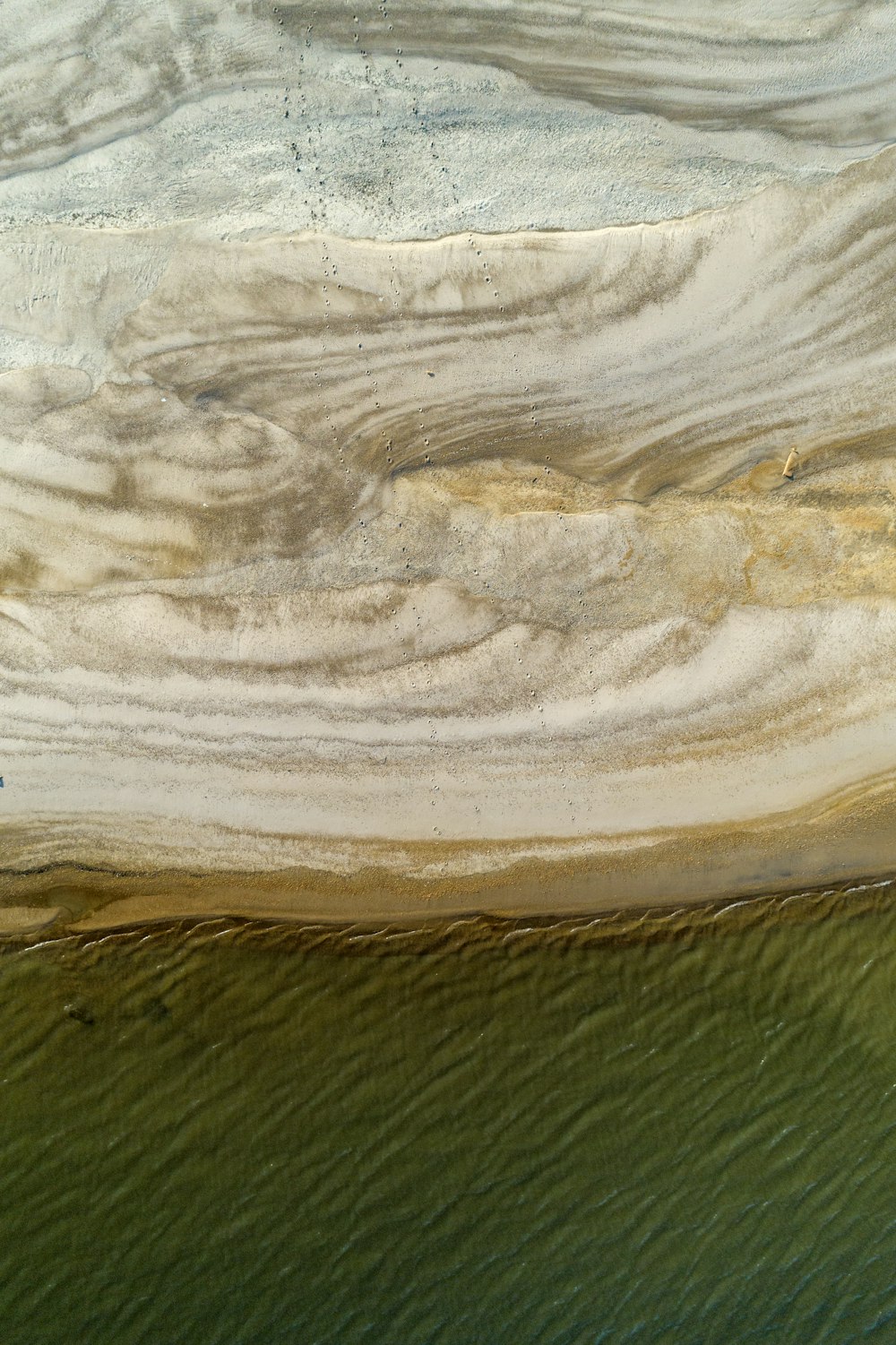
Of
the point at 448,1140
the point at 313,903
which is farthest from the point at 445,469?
the point at 448,1140

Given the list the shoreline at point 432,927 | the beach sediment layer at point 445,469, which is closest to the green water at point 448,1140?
the shoreline at point 432,927

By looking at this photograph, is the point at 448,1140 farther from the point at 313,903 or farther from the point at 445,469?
the point at 445,469

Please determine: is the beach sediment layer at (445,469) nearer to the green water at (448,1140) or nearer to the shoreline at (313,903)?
the shoreline at (313,903)

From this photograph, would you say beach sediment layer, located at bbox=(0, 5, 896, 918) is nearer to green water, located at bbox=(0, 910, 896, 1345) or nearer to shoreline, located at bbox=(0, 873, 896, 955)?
shoreline, located at bbox=(0, 873, 896, 955)

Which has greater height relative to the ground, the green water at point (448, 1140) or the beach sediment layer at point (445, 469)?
the beach sediment layer at point (445, 469)

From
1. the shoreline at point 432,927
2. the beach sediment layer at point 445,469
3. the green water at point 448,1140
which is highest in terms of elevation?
the beach sediment layer at point 445,469

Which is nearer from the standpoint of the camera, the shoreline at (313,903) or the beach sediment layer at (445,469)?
the beach sediment layer at (445,469)

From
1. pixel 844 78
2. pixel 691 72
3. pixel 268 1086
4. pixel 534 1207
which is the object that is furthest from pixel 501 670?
pixel 844 78
